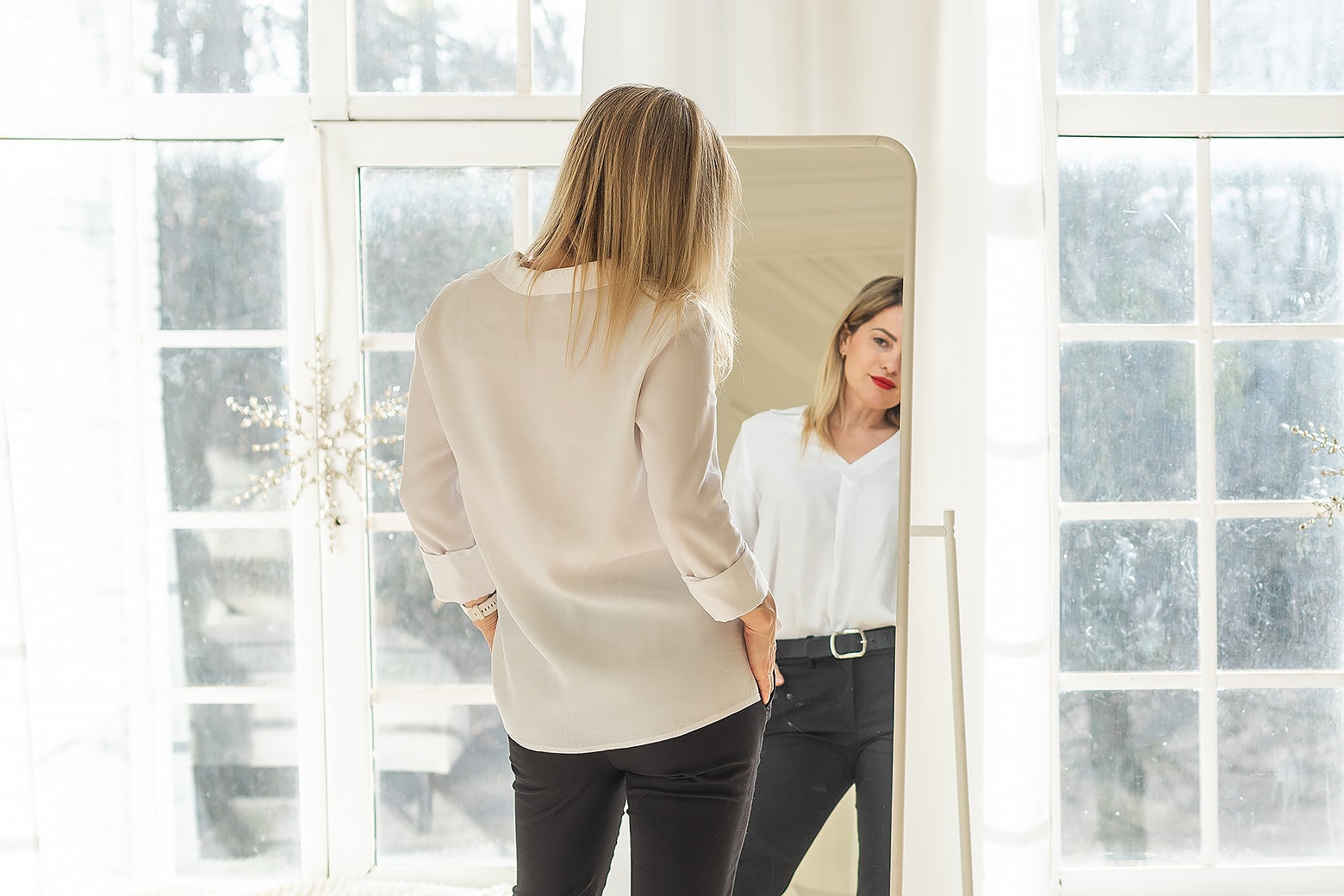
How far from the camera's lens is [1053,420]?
1.82m

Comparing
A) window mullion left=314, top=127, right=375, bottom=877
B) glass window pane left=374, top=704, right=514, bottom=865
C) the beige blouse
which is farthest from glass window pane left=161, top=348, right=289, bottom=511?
the beige blouse

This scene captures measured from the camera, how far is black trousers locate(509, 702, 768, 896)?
114cm

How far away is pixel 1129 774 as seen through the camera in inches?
82.3

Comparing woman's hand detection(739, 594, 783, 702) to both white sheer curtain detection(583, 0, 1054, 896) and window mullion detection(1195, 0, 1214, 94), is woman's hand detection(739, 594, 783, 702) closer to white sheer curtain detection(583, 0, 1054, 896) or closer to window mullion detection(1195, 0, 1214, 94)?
white sheer curtain detection(583, 0, 1054, 896)

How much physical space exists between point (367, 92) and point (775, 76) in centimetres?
91

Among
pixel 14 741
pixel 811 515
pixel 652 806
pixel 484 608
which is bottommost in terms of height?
pixel 14 741

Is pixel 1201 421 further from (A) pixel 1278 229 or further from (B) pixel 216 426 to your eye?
(B) pixel 216 426

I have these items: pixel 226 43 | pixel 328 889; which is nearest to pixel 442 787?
pixel 328 889

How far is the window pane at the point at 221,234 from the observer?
2.04 metres

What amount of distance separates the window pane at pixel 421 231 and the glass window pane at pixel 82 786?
1081mm

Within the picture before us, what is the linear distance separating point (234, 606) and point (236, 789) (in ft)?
1.37

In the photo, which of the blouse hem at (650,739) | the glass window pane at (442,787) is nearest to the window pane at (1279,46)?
the blouse hem at (650,739)

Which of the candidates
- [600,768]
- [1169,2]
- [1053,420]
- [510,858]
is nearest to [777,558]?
[600,768]

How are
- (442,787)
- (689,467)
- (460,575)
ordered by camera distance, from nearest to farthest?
(689,467), (460,575), (442,787)
